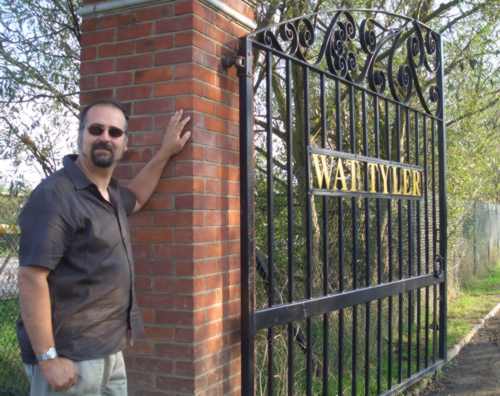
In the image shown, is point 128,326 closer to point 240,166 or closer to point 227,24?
point 240,166

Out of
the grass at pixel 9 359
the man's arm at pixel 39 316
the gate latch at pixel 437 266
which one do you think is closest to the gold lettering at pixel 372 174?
the gate latch at pixel 437 266

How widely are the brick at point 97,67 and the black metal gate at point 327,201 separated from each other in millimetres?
701

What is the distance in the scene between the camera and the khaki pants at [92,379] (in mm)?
2186

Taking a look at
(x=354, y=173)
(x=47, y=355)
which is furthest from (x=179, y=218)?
(x=354, y=173)

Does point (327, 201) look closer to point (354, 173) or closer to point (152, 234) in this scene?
point (354, 173)

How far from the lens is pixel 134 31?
2.91 m

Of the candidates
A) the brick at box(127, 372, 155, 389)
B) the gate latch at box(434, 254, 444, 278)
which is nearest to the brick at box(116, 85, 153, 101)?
the brick at box(127, 372, 155, 389)

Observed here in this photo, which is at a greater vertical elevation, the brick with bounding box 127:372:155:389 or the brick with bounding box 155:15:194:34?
the brick with bounding box 155:15:194:34

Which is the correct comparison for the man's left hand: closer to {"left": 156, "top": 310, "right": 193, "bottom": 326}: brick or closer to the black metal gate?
the black metal gate

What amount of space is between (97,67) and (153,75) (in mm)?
369

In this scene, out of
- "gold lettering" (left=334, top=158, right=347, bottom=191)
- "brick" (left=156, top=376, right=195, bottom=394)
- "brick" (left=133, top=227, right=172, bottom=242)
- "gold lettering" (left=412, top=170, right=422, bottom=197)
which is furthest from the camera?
"gold lettering" (left=412, top=170, right=422, bottom=197)

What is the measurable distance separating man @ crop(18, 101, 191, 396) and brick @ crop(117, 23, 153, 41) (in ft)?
2.20

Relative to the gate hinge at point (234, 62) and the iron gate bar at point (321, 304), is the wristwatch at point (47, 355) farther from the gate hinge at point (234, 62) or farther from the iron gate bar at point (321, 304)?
the gate hinge at point (234, 62)

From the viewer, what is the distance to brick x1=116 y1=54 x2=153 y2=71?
2859 millimetres
